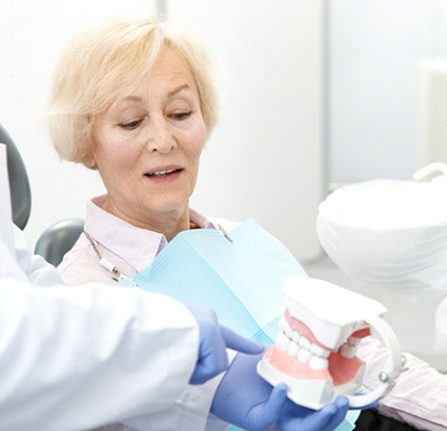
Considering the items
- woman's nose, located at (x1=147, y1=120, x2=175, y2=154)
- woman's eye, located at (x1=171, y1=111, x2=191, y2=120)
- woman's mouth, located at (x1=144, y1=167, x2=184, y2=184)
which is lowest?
woman's mouth, located at (x1=144, y1=167, x2=184, y2=184)

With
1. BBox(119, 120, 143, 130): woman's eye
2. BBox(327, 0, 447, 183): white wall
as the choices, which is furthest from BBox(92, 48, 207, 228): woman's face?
BBox(327, 0, 447, 183): white wall

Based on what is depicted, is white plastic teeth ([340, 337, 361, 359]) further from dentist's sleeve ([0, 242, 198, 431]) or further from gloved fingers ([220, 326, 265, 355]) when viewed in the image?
dentist's sleeve ([0, 242, 198, 431])

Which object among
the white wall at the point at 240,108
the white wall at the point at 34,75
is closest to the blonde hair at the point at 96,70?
the white wall at the point at 34,75

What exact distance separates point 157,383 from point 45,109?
0.86m

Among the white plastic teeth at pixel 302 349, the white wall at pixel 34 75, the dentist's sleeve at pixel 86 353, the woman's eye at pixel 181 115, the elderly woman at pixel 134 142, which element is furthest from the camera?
the white wall at pixel 34 75

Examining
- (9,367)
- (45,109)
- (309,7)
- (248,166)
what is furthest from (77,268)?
(309,7)

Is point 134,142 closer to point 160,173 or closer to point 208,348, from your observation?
point 160,173

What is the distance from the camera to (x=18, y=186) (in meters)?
1.64

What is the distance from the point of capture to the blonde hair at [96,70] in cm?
162

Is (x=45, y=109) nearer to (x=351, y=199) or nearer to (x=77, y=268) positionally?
(x=77, y=268)

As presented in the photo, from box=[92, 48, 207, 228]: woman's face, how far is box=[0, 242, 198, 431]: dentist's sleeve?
630 millimetres

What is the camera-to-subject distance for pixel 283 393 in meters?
1.07

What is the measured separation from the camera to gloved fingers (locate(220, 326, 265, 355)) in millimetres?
1088

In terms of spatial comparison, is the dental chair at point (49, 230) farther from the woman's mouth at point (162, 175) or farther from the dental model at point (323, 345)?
the dental model at point (323, 345)
